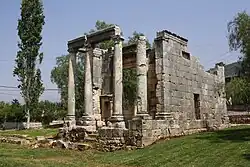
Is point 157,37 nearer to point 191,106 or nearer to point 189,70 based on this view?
point 189,70

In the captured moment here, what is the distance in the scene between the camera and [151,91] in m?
21.7

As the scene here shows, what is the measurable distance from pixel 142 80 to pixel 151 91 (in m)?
2.38

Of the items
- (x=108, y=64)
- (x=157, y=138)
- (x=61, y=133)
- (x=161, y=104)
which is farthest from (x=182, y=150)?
(x=108, y=64)

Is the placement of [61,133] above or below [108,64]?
below

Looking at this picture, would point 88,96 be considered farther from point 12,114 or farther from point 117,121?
point 12,114

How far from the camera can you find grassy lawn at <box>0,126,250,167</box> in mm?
12133

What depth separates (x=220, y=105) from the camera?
26375 mm

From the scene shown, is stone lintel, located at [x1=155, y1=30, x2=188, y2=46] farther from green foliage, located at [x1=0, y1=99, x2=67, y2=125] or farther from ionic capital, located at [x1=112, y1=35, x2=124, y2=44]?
green foliage, located at [x1=0, y1=99, x2=67, y2=125]

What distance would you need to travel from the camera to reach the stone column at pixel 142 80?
19203 mm

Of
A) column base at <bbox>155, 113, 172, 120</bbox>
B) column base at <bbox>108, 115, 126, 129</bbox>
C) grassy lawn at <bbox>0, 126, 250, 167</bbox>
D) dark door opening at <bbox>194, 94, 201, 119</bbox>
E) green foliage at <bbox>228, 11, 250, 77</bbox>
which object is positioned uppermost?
green foliage at <bbox>228, 11, 250, 77</bbox>

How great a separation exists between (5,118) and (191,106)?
43783mm

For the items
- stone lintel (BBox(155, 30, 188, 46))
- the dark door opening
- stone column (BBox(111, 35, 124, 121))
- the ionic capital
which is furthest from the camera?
the dark door opening

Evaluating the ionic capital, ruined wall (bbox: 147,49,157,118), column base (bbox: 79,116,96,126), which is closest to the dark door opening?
ruined wall (bbox: 147,49,157,118)

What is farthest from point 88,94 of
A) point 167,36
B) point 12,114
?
point 12,114
